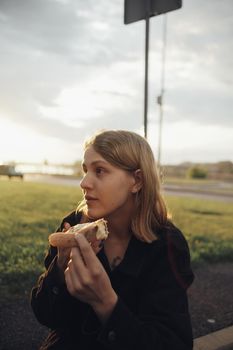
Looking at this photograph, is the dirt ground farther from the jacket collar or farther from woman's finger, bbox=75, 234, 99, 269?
woman's finger, bbox=75, 234, 99, 269

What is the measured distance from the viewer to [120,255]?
2.10m

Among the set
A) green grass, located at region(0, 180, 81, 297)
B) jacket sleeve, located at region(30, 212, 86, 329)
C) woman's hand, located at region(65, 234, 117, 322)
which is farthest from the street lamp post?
woman's hand, located at region(65, 234, 117, 322)

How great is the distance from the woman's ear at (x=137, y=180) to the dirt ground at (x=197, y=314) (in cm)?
202

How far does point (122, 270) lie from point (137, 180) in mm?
487

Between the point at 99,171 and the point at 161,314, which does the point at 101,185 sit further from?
the point at 161,314

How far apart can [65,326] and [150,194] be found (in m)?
0.83

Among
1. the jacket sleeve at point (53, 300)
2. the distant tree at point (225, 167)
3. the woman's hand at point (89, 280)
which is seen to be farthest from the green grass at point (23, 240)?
the distant tree at point (225, 167)

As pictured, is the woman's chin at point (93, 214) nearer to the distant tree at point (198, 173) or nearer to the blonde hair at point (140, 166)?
the blonde hair at point (140, 166)

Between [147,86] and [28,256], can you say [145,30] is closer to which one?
[147,86]

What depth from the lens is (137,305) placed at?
196 centimetres

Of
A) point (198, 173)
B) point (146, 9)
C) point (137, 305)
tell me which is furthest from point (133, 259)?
point (198, 173)

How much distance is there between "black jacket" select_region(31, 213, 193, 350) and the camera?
166cm

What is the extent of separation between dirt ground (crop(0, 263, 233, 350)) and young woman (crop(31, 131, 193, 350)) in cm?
155

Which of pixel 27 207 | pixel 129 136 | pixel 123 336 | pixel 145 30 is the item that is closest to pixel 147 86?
pixel 145 30
